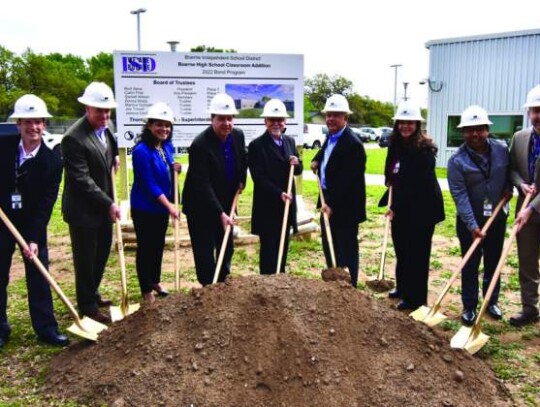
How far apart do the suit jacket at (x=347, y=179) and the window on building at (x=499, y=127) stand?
1310 cm

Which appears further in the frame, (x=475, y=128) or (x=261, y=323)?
(x=475, y=128)

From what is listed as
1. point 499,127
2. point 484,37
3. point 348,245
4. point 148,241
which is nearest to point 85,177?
point 148,241

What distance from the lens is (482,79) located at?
18.0 m

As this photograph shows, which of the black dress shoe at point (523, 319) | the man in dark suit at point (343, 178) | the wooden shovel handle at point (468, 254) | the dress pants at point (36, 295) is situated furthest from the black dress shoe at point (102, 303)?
the black dress shoe at point (523, 319)

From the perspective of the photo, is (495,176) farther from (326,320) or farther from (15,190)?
(15,190)

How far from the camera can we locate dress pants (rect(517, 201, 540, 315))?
4.96m

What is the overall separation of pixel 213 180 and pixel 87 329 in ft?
5.46

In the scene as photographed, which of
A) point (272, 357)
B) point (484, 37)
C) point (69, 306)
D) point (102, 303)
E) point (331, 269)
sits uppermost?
Answer: point (484, 37)

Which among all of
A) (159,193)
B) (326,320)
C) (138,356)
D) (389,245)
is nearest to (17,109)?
(159,193)

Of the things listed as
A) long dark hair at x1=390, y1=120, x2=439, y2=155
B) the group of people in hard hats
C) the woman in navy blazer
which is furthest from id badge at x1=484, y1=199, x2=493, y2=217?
the woman in navy blazer

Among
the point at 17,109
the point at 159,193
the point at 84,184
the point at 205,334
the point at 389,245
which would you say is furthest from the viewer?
the point at 389,245

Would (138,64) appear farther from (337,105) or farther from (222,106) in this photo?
(337,105)

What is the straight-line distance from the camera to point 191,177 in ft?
16.6

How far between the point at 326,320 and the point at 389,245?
4.63 m
